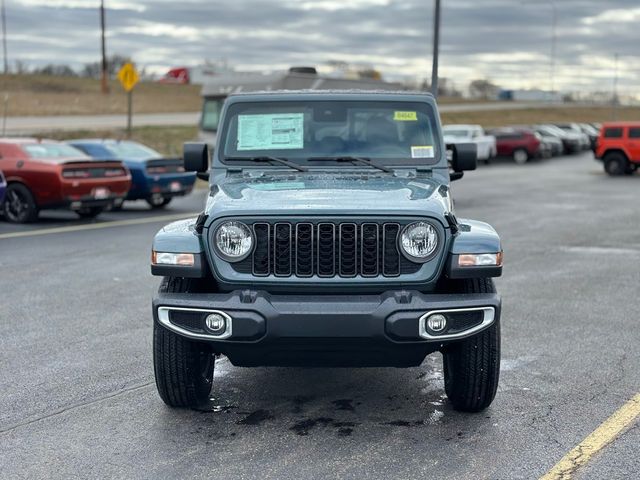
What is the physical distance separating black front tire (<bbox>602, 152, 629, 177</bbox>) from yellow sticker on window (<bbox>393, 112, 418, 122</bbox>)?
92.8ft

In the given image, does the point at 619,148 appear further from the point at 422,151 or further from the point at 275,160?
the point at 275,160

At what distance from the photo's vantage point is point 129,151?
1975 cm

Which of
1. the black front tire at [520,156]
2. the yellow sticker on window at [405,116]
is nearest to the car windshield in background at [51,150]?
the yellow sticker on window at [405,116]

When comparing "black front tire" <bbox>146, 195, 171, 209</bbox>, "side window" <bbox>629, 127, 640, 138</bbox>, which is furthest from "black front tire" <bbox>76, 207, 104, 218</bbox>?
"side window" <bbox>629, 127, 640, 138</bbox>

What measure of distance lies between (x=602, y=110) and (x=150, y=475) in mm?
100980

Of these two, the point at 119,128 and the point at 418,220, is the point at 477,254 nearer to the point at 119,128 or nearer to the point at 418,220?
the point at 418,220

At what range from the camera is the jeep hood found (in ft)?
17.5

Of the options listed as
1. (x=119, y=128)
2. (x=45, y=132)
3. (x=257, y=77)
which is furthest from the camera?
(x=119, y=128)

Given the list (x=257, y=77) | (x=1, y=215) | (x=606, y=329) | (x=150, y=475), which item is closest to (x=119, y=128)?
(x=257, y=77)

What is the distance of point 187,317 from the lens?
5.21 m

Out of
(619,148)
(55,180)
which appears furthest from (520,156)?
(55,180)

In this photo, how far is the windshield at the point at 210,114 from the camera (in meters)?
29.0

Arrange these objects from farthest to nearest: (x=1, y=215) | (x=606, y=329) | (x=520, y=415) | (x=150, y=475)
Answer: (x=1, y=215) < (x=606, y=329) < (x=520, y=415) < (x=150, y=475)

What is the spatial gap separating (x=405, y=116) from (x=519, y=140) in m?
35.8
